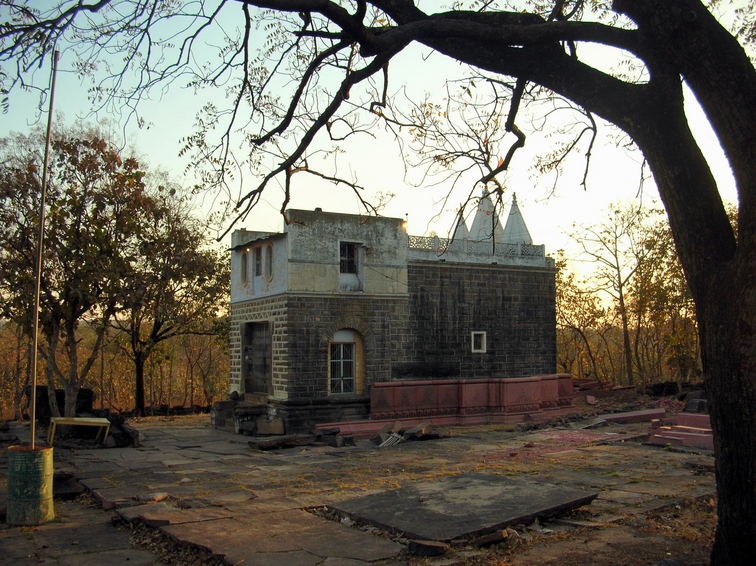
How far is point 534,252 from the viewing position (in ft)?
77.6

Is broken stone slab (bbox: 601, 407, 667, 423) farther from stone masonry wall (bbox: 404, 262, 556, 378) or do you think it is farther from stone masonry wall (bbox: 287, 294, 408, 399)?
stone masonry wall (bbox: 287, 294, 408, 399)

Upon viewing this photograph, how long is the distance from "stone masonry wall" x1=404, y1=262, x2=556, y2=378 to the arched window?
1746 millimetres

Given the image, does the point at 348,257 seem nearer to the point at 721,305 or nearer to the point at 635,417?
the point at 635,417

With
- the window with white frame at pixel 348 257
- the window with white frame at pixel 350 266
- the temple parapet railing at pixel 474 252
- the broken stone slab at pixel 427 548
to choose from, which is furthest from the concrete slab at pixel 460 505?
the temple parapet railing at pixel 474 252

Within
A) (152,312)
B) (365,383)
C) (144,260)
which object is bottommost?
(365,383)

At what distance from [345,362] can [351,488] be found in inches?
356

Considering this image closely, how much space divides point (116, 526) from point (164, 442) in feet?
29.8

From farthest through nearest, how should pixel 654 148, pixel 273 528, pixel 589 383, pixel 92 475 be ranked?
pixel 589 383 → pixel 92 475 → pixel 273 528 → pixel 654 148

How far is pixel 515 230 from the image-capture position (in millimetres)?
25188

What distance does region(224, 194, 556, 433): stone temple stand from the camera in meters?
→ 18.7

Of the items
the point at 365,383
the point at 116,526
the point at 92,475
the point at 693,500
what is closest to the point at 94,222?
the point at 92,475

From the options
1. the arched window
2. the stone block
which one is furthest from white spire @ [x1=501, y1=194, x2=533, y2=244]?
the stone block

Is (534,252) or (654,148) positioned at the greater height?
(534,252)

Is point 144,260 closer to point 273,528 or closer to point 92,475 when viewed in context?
point 92,475
